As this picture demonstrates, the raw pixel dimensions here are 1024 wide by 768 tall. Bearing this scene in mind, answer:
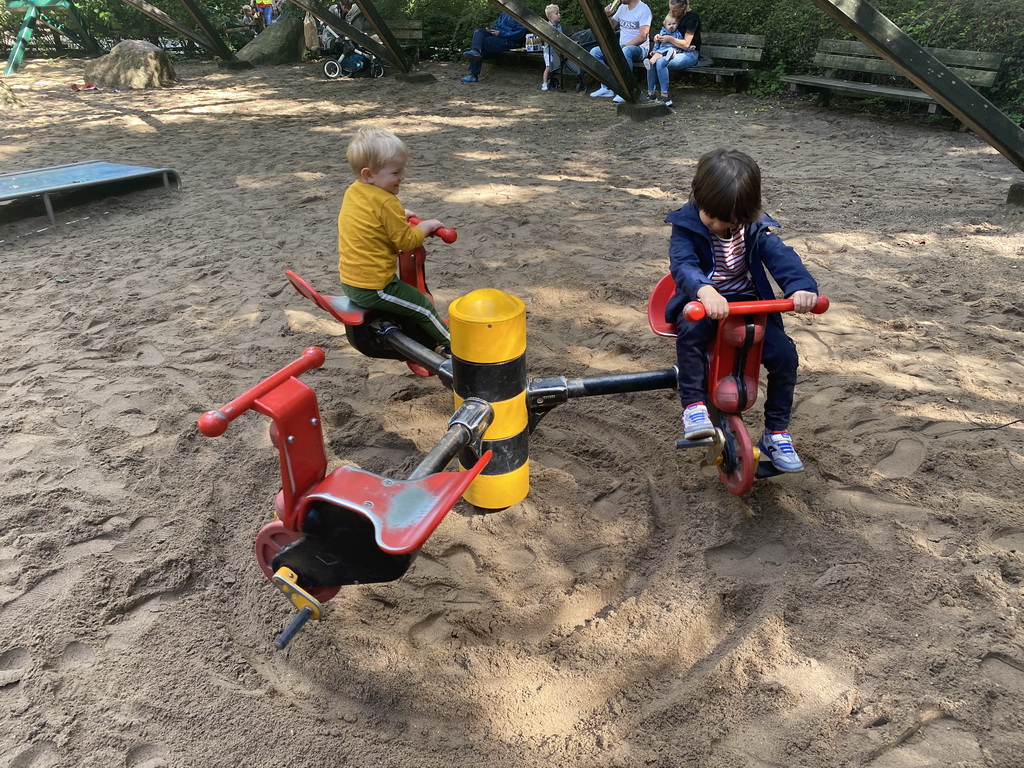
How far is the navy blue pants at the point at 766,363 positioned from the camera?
6.76 ft

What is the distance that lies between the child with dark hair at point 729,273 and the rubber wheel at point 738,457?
2.6 inches

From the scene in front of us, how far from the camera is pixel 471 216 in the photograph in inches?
186

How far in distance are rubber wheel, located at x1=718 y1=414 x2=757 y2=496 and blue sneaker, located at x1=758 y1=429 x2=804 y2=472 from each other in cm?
8

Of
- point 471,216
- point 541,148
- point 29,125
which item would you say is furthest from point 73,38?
point 471,216

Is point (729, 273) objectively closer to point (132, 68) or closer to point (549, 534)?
point (549, 534)

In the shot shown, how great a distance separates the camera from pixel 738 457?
2055 mm

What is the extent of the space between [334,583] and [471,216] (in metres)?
3.49

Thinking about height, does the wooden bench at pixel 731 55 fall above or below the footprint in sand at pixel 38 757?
above

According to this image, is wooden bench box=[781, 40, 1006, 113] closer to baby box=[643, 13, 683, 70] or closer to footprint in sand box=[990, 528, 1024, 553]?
baby box=[643, 13, 683, 70]

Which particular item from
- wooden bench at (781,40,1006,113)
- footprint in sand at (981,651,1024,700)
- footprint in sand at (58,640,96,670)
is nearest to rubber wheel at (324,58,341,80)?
wooden bench at (781,40,1006,113)

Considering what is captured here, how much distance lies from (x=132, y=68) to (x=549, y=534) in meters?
11.1

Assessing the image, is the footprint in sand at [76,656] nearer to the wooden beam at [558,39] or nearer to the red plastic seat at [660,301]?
the red plastic seat at [660,301]

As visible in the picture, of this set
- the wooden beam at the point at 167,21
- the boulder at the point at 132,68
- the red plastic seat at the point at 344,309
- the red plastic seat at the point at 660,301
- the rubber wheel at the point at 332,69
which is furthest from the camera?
the wooden beam at the point at 167,21

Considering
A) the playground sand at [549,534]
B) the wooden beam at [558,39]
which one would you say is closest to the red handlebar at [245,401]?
the playground sand at [549,534]
